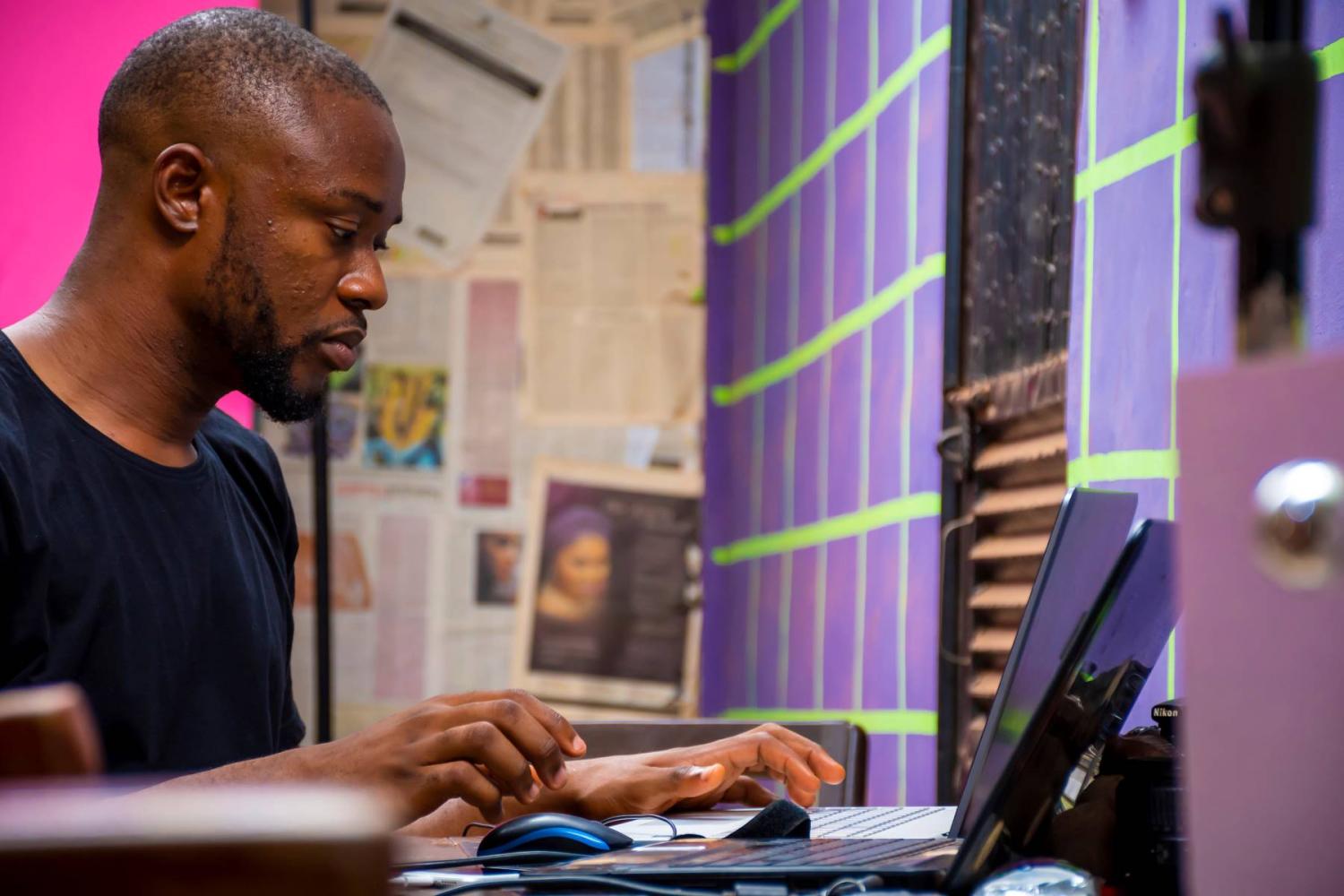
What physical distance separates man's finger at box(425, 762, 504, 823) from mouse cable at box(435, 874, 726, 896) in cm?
20

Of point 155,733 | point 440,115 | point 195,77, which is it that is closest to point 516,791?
point 155,733

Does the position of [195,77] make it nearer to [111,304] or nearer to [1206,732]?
[111,304]

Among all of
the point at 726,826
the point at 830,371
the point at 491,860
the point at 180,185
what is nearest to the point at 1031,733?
the point at 491,860

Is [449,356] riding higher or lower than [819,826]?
higher

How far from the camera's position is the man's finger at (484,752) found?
89 cm

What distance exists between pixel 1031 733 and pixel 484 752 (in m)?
0.37

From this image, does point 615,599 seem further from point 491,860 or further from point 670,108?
point 491,860

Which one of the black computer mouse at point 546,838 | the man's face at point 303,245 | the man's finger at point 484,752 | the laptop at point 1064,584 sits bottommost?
the black computer mouse at point 546,838

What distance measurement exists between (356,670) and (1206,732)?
9.12 feet

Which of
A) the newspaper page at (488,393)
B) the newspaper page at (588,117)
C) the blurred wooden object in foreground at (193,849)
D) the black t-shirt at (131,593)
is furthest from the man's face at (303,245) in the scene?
the newspaper page at (588,117)

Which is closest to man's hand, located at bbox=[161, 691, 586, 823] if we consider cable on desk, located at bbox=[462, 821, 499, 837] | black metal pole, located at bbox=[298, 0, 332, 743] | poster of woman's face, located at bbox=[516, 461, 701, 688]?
cable on desk, located at bbox=[462, 821, 499, 837]

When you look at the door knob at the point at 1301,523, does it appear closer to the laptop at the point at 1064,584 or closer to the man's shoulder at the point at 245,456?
the laptop at the point at 1064,584

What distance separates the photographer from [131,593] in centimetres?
122

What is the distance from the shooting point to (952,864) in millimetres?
666
